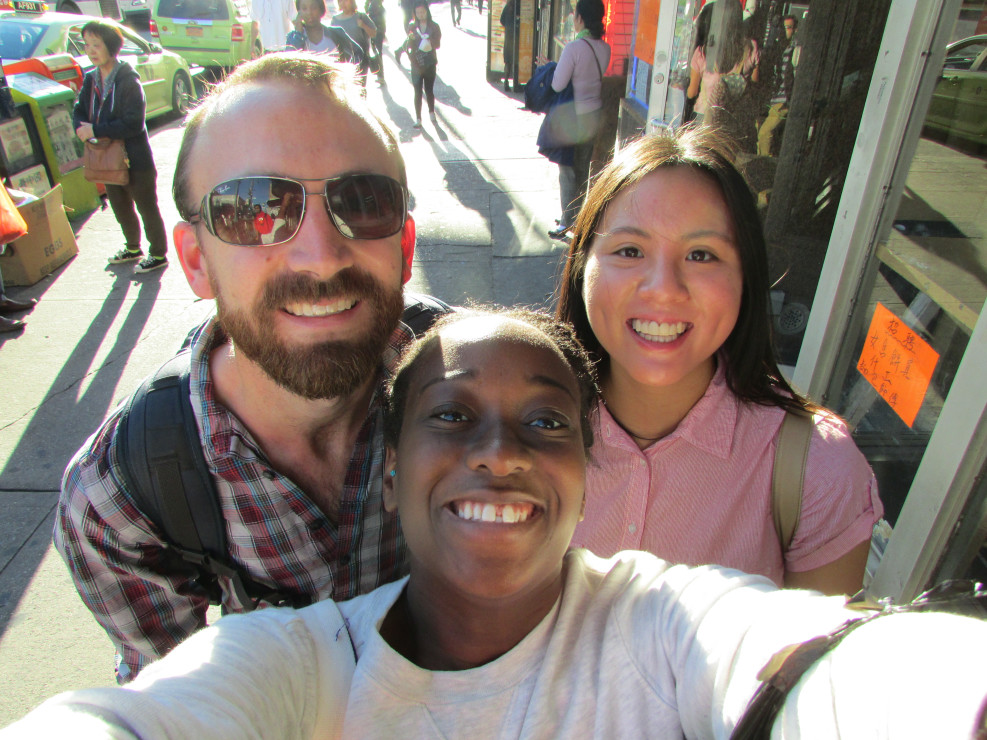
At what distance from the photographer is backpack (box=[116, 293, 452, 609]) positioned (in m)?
1.57

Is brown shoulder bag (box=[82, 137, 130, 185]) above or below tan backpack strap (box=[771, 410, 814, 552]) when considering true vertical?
below

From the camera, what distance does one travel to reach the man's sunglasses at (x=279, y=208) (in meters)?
1.55

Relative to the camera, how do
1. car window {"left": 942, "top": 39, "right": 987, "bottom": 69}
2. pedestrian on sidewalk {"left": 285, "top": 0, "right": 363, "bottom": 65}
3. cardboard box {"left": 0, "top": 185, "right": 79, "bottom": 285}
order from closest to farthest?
car window {"left": 942, "top": 39, "right": 987, "bottom": 69}, cardboard box {"left": 0, "top": 185, "right": 79, "bottom": 285}, pedestrian on sidewalk {"left": 285, "top": 0, "right": 363, "bottom": 65}

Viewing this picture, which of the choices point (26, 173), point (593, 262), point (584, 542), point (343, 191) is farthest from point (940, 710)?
point (26, 173)

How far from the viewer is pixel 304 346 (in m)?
1.58

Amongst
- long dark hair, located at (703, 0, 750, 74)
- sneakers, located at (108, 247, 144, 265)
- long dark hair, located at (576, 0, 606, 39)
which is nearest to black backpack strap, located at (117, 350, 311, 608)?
long dark hair, located at (703, 0, 750, 74)

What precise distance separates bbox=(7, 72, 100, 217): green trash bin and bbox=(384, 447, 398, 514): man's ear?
290 inches

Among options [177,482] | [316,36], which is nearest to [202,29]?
[316,36]

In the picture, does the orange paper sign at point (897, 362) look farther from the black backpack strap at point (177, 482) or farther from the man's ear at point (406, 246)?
the black backpack strap at point (177, 482)

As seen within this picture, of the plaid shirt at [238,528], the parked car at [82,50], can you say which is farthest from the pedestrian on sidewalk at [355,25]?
the plaid shirt at [238,528]

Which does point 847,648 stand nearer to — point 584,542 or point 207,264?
point 584,542

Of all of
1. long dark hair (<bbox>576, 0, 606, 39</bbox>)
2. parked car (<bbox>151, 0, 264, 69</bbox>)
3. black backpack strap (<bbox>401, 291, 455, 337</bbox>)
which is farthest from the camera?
parked car (<bbox>151, 0, 264, 69</bbox>)

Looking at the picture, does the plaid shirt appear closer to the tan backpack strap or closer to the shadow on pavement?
the tan backpack strap

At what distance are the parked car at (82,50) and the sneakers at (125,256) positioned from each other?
287cm
